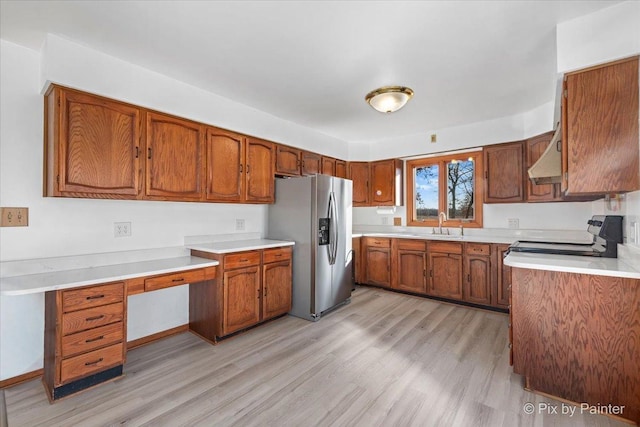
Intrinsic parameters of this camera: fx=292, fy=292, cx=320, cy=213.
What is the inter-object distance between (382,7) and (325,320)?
293 cm

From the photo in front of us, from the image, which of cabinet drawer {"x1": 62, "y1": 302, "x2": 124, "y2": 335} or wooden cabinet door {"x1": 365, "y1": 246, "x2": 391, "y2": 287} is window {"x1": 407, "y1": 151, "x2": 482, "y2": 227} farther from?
cabinet drawer {"x1": 62, "y1": 302, "x2": 124, "y2": 335}

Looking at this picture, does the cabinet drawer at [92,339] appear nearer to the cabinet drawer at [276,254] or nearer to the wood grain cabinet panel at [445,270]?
the cabinet drawer at [276,254]

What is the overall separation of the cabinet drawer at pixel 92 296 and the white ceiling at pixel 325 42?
5.83 feet

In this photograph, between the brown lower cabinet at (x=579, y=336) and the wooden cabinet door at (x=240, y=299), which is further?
the wooden cabinet door at (x=240, y=299)

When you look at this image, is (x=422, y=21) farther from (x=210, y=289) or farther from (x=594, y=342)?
(x=210, y=289)

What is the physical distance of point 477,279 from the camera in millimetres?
3672

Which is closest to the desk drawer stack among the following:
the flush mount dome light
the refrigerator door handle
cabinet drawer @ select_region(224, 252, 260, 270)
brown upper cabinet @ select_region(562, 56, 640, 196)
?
cabinet drawer @ select_region(224, 252, 260, 270)

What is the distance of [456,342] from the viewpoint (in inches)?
109

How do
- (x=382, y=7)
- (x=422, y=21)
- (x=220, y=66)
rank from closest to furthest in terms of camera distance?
(x=382, y=7), (x=422, y=21), (x=220, y=66)

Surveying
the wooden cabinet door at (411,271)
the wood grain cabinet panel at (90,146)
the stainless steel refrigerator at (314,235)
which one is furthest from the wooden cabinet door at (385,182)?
the wood grain cabinet panel at (90,146)

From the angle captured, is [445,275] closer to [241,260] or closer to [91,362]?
[241,260]

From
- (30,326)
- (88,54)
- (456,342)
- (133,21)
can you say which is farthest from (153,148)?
(456,342)

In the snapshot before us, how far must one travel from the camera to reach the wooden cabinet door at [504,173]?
3553 mm

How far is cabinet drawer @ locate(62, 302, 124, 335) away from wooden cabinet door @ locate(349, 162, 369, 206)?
3.66m
